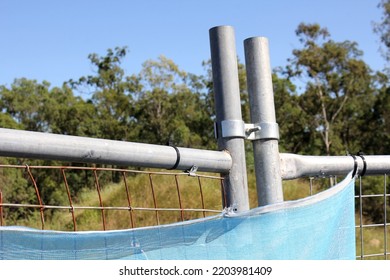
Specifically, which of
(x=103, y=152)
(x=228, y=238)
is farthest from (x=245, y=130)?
(x=103, y=152)

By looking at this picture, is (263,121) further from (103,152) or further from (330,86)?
(330,86)

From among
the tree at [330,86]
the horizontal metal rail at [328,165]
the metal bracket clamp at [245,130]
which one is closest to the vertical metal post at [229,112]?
the metal bracket clamp at [245,130]

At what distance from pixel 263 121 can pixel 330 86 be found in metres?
23.8

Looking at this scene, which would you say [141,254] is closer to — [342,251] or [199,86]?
[342,251]

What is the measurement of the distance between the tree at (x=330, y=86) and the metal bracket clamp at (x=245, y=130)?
74.9ft

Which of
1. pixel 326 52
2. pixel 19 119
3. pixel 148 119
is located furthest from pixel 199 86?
pixel 19 119

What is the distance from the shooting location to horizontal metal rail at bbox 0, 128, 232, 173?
1.29 m

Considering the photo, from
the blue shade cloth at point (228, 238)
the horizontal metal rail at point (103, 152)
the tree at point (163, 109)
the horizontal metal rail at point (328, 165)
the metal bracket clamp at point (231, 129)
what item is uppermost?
the tree at point (163, 109)

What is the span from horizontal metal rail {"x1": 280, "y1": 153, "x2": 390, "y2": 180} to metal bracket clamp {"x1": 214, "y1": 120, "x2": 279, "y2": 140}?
0.10m

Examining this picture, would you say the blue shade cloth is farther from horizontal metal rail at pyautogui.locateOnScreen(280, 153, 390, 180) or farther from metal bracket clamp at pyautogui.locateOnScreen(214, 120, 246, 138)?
metal bracket clamp at pyautogui.locateOnScreen(214, 120, 246, 138)

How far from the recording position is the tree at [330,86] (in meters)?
24.7

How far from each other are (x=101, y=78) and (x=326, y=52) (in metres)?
10.0

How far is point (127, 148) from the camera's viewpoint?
1.52 metres

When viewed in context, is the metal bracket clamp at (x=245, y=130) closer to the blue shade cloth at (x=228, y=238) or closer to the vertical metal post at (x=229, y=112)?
the vertical metal post at (x=229, y=112)
